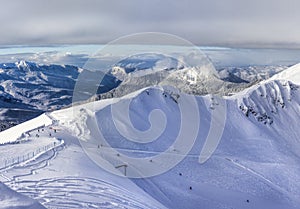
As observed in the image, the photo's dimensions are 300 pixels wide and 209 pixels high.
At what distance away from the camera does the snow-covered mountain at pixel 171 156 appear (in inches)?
1233

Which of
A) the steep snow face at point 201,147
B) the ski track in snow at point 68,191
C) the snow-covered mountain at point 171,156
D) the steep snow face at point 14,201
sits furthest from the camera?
the steep snow face at point 201,147

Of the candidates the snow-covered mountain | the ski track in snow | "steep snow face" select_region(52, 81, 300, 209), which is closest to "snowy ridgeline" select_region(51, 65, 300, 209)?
"steep snow face" select_region(52, 81, 300, 209)

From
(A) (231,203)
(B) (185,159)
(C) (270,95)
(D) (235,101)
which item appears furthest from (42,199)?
(C) (270,95)

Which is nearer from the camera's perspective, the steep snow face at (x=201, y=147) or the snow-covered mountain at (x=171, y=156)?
the snow-covered mountain at (x=171, y=156)

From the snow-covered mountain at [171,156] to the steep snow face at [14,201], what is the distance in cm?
380

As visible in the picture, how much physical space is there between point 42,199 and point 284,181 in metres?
55.1

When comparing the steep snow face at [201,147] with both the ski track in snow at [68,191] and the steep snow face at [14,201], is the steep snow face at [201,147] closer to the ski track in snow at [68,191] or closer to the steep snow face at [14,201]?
the ski track in snow at [68,191]

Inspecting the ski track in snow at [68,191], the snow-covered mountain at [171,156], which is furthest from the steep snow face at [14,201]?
the snow-covered mountain at [171,156]

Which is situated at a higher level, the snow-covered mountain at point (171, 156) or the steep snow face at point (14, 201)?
the steep snow face at point (14, 201)

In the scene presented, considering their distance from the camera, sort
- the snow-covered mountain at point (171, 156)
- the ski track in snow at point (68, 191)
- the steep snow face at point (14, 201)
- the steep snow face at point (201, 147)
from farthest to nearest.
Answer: the steep snow face at point (201, 147), the snow-covered mountain at point (171, 156), the ski track in snow at point (68, 191), the steep snow face at point (14, 201)

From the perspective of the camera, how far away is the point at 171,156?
6419 centimetres

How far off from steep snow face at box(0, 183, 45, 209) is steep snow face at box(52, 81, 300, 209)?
957 inches

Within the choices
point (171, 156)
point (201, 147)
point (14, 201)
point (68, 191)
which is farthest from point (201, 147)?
point (14, 201)

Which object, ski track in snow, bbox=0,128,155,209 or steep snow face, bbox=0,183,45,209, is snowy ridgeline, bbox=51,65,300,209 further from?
steep snow face, bbox=0,183,45,209
